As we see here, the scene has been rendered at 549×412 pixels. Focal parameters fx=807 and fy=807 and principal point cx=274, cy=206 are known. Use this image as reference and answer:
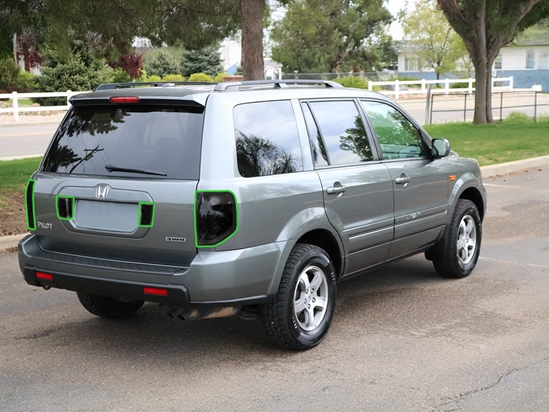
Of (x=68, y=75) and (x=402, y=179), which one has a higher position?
(x=68, y=75)


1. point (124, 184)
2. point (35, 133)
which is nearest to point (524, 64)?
point (35, 133)

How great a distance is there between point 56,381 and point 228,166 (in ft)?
5.68

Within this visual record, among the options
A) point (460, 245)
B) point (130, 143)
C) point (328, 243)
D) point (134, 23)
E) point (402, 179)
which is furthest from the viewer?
point (134, 23)

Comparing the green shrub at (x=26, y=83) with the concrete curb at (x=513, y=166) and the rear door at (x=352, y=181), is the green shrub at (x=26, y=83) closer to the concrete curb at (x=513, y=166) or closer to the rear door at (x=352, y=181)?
the concrete curb at (x=513, y=166)

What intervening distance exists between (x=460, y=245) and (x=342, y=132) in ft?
6.81

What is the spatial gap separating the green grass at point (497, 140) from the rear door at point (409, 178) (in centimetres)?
882

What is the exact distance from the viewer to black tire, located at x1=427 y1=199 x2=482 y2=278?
24.1 feet

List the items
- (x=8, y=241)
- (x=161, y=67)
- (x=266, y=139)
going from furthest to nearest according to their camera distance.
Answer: (x=161, y=67), (x=8, y=241), (x=266, y=139)

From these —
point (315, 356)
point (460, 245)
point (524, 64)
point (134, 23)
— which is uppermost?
point (524, 64)

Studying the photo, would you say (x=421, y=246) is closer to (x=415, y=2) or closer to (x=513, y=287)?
(x=513, y=287)

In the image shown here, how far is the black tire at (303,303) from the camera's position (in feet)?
17.5

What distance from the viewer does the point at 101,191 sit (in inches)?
205

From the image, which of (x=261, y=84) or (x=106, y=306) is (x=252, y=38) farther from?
(x=106, y=306)

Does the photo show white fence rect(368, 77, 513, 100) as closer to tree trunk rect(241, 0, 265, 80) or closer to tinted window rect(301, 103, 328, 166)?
tree trunk rect(241, 0, 265, 80)
